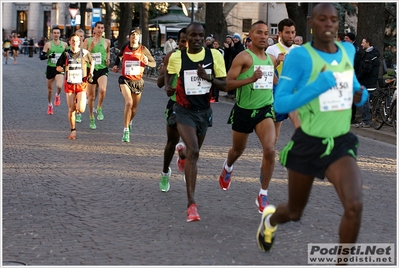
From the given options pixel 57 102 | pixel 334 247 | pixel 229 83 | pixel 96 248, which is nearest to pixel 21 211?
pixel 96 248

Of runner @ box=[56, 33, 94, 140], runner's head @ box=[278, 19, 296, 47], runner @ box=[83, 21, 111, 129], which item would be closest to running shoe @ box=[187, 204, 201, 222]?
runner's head @ box=[278, 19, 296, 47]

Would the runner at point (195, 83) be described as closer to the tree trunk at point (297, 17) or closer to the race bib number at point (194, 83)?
the race bib number at point (194, 83)

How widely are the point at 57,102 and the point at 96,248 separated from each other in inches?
530

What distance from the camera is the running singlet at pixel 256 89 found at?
8617 millimetres

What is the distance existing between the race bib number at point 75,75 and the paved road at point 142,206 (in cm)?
93

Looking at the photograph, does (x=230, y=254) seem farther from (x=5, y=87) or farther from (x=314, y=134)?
(x=5, y=87)

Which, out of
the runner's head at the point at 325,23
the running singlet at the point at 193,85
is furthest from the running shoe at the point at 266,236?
the running singlet at the point at 193,85

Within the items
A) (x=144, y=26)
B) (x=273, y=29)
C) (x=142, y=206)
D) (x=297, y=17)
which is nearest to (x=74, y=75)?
(x=142, y=206)

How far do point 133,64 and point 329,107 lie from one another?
856 centimetres

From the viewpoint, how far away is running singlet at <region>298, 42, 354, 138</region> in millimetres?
5969

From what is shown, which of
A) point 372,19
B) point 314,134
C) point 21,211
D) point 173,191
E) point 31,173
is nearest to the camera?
point 314,134

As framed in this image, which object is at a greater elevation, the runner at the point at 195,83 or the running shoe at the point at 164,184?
the runner at the point at 195,83

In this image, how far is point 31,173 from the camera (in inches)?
423

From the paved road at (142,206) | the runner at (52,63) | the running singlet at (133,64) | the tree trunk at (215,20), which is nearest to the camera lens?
the paved road at (142,206)
